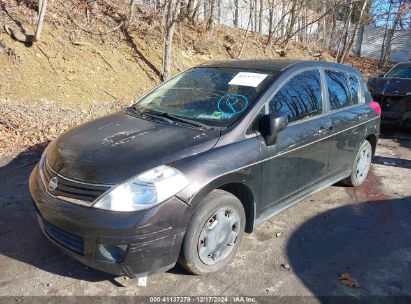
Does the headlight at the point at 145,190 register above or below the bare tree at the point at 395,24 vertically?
below

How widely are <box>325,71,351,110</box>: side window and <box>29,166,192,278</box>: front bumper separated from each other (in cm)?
257

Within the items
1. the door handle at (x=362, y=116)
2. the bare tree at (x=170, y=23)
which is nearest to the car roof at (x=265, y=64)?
the door handle at (x=362, y=116)

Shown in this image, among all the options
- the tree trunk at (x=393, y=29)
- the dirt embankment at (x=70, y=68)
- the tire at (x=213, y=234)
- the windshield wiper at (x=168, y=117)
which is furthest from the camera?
the tree trunk at (x=393, y=29)

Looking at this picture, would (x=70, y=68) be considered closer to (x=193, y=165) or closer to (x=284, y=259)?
(x=193, y=165)

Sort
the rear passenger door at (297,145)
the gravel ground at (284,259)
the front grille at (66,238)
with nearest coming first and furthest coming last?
the front grille at (66,238) < the gravel ground at (284,259) < the rear passenger door at (297,145)

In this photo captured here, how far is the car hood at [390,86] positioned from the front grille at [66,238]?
7612 mm

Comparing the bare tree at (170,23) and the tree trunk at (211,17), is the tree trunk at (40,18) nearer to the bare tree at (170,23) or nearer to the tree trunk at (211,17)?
the bare tree at (170,23)

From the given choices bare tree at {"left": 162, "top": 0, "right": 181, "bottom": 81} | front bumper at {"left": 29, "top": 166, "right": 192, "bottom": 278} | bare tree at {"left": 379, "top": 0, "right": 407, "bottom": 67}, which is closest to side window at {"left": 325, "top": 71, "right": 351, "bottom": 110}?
front bumper at {"left": 29, "top": 166, "right": 192, "bottom": 278}

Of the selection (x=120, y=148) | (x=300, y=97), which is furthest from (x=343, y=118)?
(x=120, y=148)

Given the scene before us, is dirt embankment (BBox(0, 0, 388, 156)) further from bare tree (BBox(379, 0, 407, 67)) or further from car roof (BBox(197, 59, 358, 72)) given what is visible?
bare tree (BBox(379, 0, 407, 67))

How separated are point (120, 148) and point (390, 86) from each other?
24.3ft

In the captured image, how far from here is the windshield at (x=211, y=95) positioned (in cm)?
362

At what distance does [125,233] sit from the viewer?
8.95 feet

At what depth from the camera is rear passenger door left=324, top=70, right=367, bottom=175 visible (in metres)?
4.56
